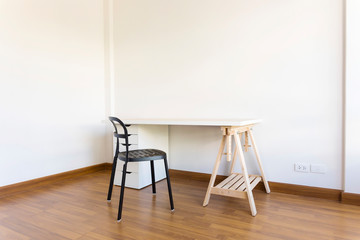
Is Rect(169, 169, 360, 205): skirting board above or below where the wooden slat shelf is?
below

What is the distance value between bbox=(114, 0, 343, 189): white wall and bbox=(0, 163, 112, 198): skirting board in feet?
2.43

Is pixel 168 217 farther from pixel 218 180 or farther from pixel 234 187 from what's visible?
pixel 218 180

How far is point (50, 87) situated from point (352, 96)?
9.08ft

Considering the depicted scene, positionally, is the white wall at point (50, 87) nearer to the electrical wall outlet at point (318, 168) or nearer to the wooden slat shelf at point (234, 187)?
the wooden slat shelf at point (234, 187)

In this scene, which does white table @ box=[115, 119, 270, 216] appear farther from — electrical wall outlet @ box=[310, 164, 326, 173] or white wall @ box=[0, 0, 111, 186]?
white wall @ box=[0, 0, 111, 186]

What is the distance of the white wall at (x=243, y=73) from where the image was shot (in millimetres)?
2104

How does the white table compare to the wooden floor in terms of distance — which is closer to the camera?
the wooden floor

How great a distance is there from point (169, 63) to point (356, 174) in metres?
2.01

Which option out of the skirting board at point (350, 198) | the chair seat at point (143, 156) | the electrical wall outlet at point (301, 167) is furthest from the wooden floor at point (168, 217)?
the chair seat at point (143, 156)

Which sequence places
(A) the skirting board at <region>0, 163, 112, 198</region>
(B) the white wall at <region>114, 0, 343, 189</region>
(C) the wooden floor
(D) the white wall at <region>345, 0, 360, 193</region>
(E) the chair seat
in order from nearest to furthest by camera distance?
(C) the wooden floor < (E) the chair seat < (D) the white wall at <region>345, 0, 360, 193</region> < (B) the white wall at <region>114, 0, 343, 189</region> < (A) the skirting board at <region>0, 163, 112, 198</region>

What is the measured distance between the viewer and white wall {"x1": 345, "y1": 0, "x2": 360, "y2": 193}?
6.31 feet

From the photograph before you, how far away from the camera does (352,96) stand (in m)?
1.95

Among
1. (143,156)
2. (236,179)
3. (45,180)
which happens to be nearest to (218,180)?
(236,179)

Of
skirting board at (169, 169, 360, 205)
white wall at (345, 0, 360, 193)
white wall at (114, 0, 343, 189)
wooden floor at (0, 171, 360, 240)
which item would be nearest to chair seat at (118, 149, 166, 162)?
wooden floor at (0, 171, 360, 240)
